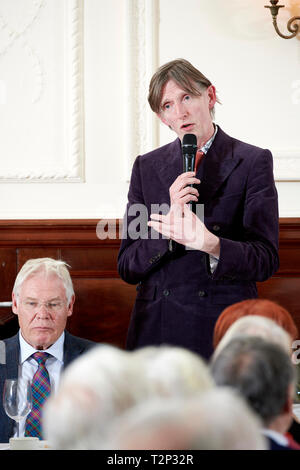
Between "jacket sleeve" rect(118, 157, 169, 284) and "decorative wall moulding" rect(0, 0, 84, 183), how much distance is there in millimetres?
1254

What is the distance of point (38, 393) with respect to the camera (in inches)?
87.4

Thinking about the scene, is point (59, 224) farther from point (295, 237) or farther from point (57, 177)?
point (295, 237)

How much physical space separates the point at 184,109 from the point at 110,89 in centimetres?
143

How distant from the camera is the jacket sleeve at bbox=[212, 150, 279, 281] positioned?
2.04 m

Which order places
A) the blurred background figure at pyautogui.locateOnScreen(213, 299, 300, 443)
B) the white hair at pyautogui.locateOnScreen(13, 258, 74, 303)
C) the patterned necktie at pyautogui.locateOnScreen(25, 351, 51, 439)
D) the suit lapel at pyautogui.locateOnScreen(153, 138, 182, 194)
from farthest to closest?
1. the white hair at pyautogui.locateOnScreen(13, 258, 74, 303)
2. the suit lapel at pyautogui.locateOnScreen(153, 138, 182, 194)
3. the patterned necktie at pyautogui.locateOnScreen(25, 351, 51, 439)
4. the blurred background figure at pyautogui.locateOnScreen(213, 299, 300, 443)

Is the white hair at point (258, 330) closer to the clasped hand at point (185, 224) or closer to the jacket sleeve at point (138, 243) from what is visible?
the clasped hand at point (185, 224)

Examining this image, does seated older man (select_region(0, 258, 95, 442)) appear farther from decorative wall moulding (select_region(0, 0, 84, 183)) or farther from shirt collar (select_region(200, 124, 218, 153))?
decorative wall moulding (select_region(0, 0, 84, 183))

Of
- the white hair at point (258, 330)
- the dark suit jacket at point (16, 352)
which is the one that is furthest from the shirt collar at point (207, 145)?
the white hair at point (258, 330)

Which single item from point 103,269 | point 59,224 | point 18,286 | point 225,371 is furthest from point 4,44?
point 225,371

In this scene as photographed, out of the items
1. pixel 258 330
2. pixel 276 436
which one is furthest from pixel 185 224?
pixel 276 436

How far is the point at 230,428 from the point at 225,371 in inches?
8.0

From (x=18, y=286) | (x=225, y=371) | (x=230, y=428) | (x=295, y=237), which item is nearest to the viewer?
(x=230, y=428)

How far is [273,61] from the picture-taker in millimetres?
3535

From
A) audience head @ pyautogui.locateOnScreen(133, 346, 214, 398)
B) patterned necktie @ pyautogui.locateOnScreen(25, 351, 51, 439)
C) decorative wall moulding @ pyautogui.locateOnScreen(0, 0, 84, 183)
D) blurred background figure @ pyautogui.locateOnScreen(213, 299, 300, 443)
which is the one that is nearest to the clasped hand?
blurred background figure @ pyautogui.locateOnScreen(213, 299, 300, 443)
